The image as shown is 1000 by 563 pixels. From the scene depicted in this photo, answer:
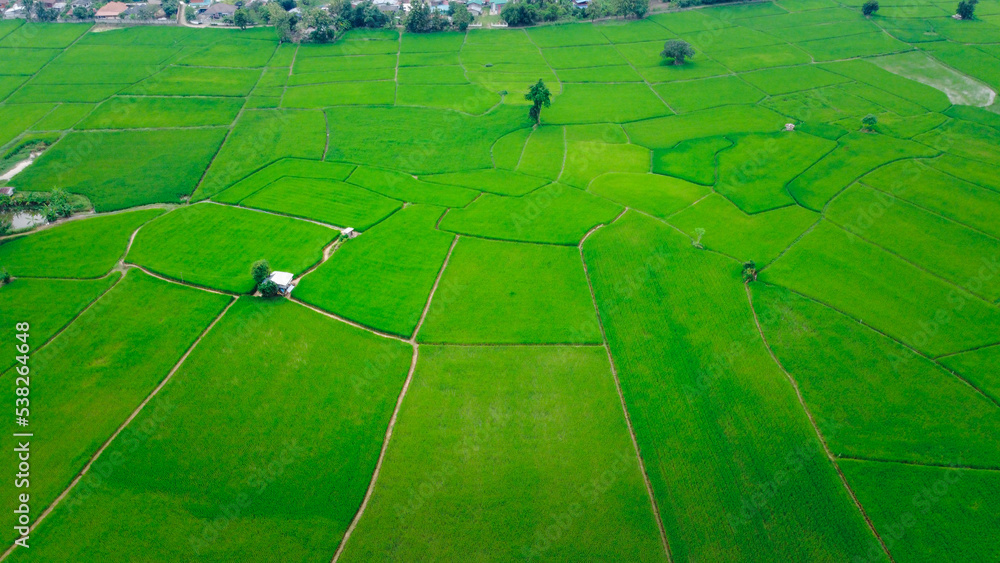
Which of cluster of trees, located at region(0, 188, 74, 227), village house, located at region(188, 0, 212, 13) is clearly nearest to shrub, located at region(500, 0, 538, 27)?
village house, located at region(188, 0, 212, 13)

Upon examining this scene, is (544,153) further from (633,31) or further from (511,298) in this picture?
(633,31)

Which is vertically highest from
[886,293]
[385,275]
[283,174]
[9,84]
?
[9,84]

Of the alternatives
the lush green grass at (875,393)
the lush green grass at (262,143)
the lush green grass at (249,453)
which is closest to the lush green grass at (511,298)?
the lush green grass at (249,453)

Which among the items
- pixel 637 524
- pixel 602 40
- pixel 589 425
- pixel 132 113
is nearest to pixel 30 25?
pixel 132 113

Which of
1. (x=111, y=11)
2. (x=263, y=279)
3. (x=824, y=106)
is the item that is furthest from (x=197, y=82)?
(x=824, y=106)

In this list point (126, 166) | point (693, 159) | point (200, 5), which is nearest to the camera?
point (126, 166)

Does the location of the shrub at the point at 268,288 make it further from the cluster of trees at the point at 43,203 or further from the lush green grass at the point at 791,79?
the lush green grass at the point at 791,79

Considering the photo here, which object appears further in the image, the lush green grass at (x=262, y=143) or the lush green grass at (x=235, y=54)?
the lush green grass at (x=235, y=54)
